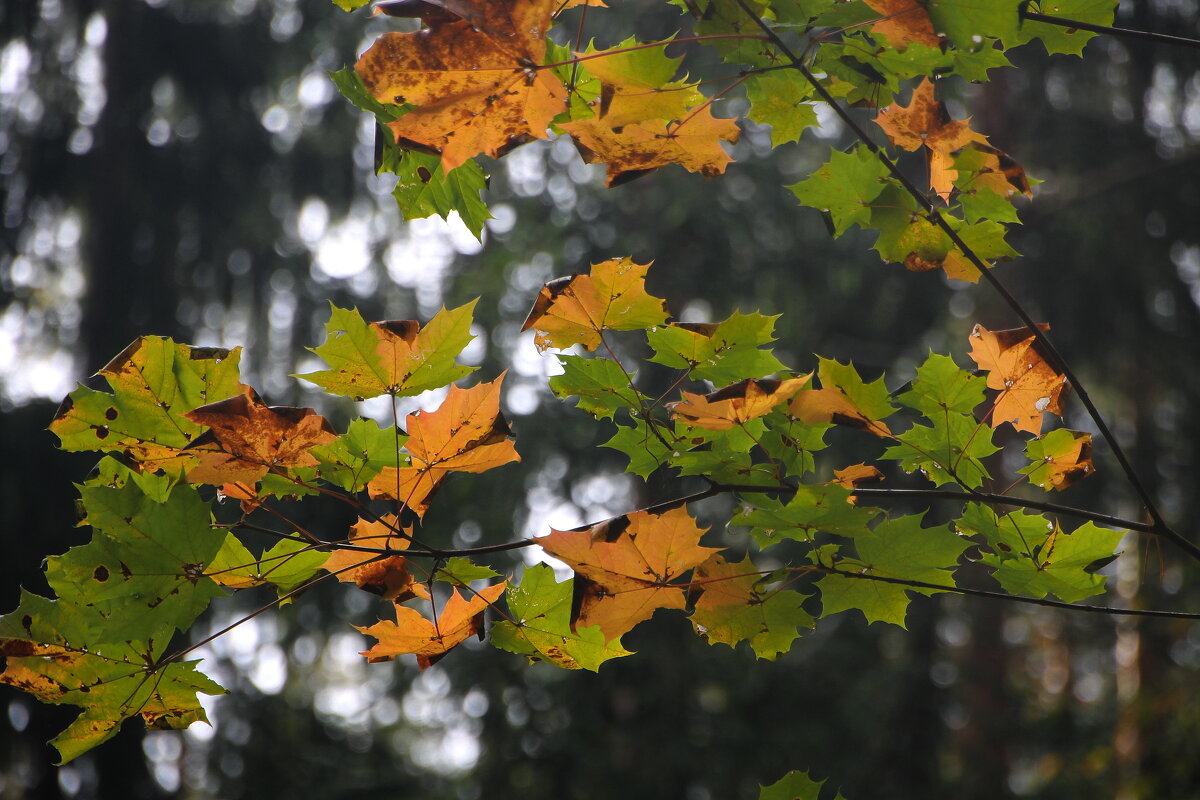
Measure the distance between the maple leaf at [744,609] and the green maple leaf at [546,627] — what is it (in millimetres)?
105

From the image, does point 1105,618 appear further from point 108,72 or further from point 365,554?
point 108,72

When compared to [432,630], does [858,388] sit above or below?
above

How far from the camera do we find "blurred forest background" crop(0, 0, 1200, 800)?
184 inches

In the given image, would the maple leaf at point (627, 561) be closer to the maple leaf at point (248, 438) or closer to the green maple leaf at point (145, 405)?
the maple leaf at point (248, 438)

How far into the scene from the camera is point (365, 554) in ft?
3.42

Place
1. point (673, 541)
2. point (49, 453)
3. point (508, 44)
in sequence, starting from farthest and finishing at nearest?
point (49, 453)
point (673, 541)
point (508, 44)

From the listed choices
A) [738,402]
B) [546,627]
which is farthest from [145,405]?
[738,402]

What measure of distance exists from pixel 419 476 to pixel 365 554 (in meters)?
0.17

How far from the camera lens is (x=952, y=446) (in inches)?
37.0

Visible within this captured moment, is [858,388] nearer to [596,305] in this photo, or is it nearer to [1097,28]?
[596,305]

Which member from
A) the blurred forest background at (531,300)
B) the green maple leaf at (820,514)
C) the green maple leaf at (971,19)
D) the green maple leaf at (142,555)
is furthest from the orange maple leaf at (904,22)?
the blurred forest background at (531,300)

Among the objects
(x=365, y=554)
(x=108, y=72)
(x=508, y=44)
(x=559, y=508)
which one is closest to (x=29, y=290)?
(x=108, y=72)

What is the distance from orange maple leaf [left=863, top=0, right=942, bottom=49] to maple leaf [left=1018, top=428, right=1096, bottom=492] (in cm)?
47

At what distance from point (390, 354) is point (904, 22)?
587 millimetres
